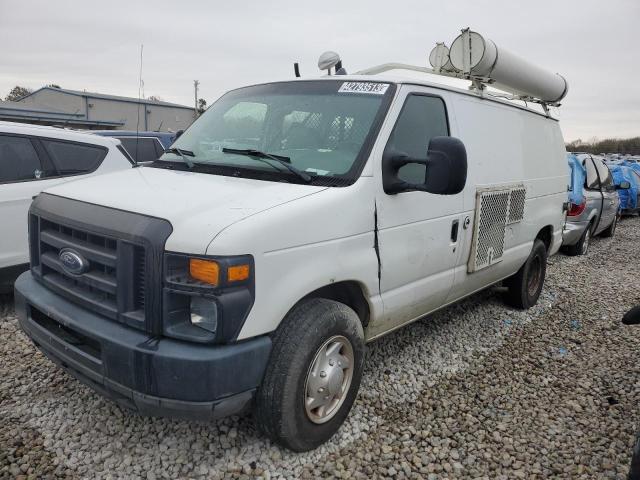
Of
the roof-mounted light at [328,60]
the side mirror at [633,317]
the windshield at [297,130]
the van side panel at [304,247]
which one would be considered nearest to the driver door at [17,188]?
the windshield at [297,130]

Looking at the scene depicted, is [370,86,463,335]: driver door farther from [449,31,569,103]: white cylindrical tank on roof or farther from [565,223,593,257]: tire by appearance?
[565,223,593,257]: tire

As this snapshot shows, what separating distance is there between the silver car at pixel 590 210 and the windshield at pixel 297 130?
19.5ft

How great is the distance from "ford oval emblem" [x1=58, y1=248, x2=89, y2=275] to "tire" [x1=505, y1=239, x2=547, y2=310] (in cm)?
437

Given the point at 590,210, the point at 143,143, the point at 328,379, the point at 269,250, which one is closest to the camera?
the point at 269,250

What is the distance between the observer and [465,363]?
13.5 ft

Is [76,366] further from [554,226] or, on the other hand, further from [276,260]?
[554,226]

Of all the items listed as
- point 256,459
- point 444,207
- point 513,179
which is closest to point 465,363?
point 444,207

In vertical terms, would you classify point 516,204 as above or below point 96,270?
above

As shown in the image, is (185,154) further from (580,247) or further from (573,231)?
(580,247)

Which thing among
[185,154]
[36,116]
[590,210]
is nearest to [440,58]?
[185,154]

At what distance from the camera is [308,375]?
262cm

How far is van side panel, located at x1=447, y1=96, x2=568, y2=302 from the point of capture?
12.8 feet

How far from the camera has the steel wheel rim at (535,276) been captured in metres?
5.52

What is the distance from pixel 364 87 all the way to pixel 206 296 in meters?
1.87
